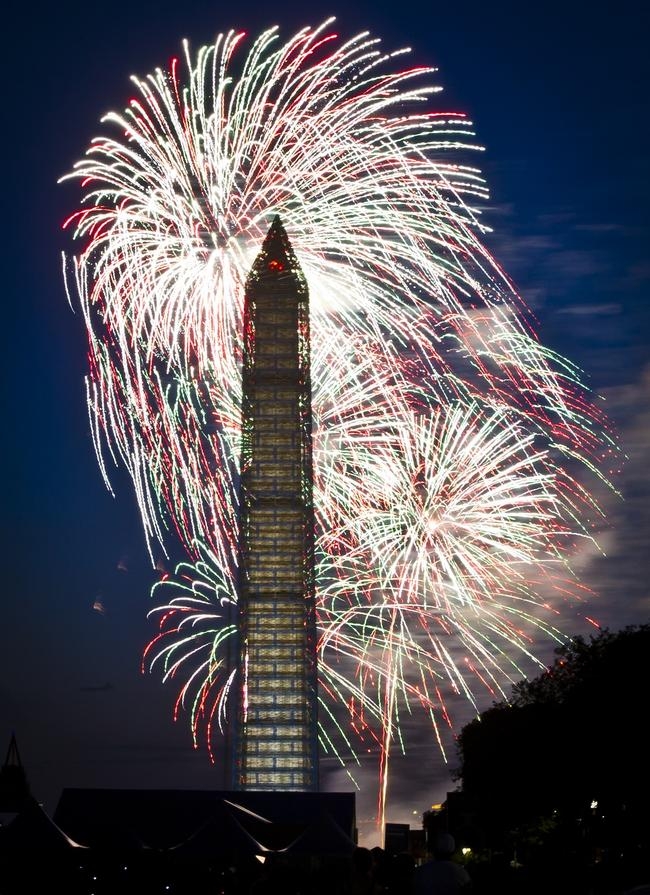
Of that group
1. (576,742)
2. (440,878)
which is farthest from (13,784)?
(440,878)

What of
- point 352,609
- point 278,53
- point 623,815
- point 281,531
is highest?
point 278,53

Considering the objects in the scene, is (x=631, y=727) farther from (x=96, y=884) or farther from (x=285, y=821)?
(x=96, y=884)

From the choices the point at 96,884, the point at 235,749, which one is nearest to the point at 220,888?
the point at 96,884

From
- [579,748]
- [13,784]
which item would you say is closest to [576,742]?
[579,748]

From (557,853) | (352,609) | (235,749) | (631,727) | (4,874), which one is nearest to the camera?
(557,853)

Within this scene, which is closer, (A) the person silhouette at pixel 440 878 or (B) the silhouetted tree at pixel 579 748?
(A) the person silhouette at pixel 440 878

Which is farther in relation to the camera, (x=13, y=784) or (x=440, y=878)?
(x=13, y=784)

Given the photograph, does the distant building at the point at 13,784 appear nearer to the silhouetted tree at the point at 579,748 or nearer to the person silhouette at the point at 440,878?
the silhouetted tree at the point at 579,748

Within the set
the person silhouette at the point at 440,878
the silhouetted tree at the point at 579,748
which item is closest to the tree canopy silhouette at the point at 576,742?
the silhouetted tree at the point at 579,748

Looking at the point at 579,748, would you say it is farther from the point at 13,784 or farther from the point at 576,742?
the point at 13,784

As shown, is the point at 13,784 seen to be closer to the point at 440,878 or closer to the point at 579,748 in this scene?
the point at 579,748

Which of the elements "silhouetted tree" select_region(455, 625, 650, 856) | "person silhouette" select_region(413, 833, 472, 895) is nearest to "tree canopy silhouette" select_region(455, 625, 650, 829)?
"silhouetted tree" select_region(455, 625, 650, 856)
